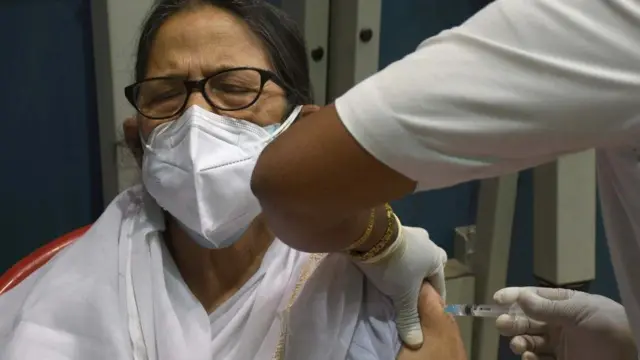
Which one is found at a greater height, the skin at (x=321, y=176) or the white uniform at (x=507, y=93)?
the white uniform at (x=507, y=93)

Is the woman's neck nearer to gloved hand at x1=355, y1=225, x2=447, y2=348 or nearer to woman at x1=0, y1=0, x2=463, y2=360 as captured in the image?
woman at x1=0, y1=0, x2=463, y2=360

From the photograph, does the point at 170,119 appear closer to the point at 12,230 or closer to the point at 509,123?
the point at 509,123

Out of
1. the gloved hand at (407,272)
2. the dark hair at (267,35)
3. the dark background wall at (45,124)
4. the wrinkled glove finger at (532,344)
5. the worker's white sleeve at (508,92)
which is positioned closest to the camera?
the worker's white sleeve at (508,92)

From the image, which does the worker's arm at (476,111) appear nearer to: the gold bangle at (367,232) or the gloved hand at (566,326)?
the gold bangle at (367,232)

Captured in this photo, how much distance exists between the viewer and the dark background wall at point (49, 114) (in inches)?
75.0

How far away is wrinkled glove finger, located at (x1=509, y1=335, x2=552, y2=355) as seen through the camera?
45.5 inches

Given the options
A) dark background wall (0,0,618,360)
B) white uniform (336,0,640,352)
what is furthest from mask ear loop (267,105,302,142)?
dark background wall (0,0,618,360)

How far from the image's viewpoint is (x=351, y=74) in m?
2.04

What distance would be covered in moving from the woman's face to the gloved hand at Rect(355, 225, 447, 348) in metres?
0.30

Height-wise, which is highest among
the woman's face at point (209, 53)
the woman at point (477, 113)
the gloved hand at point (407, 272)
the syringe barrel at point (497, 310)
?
the woman at point (477, 113)

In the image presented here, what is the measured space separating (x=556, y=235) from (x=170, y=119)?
97 centimetres

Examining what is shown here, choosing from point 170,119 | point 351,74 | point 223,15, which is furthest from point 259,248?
point 351,74

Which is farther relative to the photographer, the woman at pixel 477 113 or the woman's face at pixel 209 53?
the woman's face at pixel 209 53

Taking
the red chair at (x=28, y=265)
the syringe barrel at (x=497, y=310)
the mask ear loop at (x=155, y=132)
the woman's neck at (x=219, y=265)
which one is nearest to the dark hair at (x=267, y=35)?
the mask ear loop at (x=155, y=132)
